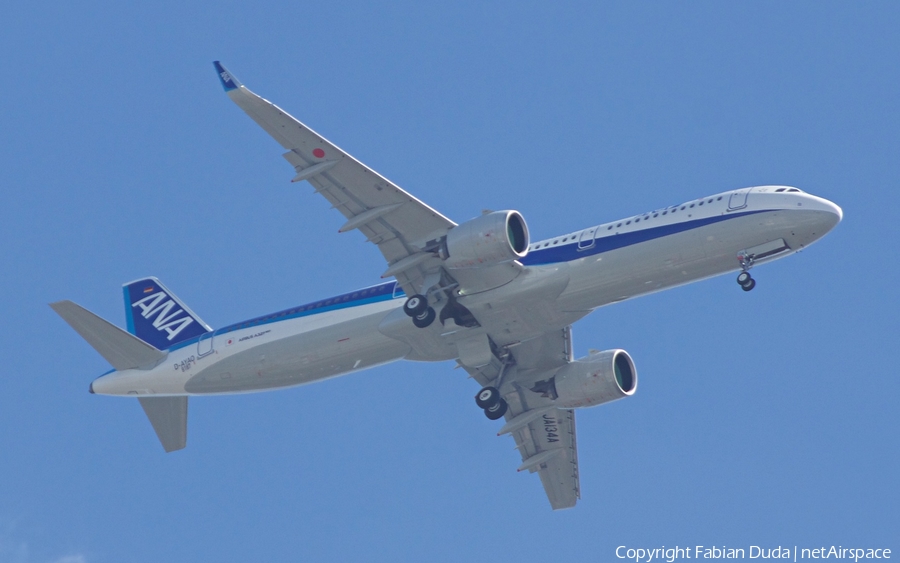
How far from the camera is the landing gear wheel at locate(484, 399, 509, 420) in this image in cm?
4978

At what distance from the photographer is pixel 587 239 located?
43.1 metres

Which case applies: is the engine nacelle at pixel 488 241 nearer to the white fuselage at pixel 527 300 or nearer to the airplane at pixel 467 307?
the airplane at pixel 467 307

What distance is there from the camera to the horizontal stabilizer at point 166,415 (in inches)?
2034

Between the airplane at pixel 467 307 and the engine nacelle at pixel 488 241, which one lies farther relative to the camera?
the airplane at pixel 467 307

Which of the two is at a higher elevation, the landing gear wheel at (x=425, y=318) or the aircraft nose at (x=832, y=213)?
the aircraft nose at (x=832, y=213)

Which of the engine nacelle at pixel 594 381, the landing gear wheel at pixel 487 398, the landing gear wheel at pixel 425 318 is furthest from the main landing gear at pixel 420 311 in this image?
the engine nacelle at pixel 594 381

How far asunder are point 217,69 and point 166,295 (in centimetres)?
1758

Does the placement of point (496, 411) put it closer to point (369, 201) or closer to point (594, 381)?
point (594, 381)

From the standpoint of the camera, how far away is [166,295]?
53.7 metres

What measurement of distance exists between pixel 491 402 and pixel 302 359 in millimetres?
8383

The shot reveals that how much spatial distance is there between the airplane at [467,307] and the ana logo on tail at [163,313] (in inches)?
3.1

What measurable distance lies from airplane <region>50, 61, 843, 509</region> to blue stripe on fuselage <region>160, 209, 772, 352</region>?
56mm

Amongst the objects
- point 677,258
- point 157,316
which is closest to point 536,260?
point 677,258

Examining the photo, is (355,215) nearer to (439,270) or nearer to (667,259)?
(439,270)
